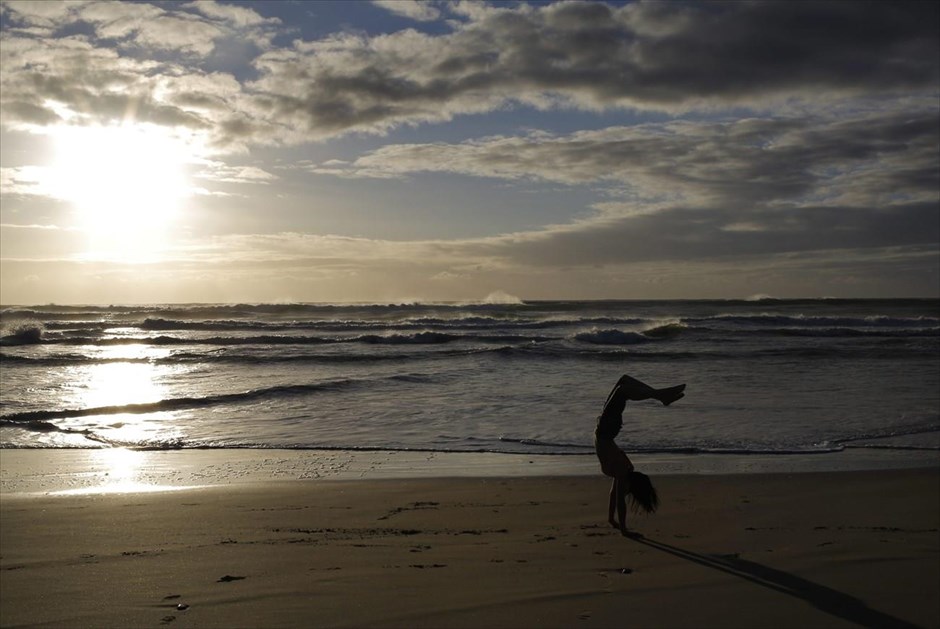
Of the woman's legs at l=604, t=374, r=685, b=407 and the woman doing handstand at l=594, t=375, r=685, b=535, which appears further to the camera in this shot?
the woman doing handstand at l=594, t=375, r=685, b=535

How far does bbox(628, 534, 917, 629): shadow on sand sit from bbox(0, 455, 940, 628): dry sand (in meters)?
0.02

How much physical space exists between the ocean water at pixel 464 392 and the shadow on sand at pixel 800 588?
491 centimetres

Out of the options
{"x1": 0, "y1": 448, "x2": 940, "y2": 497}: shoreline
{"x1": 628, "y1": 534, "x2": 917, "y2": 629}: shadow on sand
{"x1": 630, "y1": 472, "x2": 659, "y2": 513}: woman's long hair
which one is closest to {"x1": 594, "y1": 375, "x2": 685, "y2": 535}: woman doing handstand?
{"x1": 630, "y1": 472, "x2": 659, "y2": 513}: woman's long hair

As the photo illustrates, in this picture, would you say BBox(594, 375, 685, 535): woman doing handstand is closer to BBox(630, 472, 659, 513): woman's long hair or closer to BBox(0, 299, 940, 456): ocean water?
BBox(630, 472, 659, 513): woman's long hair

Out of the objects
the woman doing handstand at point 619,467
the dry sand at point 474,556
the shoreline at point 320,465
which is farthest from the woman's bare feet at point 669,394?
the shoreline at point 320,465

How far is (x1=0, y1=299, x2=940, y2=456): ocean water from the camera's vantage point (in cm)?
1162

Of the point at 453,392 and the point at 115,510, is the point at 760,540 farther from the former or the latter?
the point at 453,392

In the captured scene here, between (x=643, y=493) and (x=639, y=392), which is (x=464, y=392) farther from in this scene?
(x=639, y=392)

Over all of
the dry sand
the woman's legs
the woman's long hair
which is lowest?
the dry sand

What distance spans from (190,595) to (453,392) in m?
11.9

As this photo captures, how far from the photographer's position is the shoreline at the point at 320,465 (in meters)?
8.92

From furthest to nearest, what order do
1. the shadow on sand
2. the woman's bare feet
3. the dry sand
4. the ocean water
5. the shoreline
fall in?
the ocean water, the shoreline, the woman's bare feet, the dry sand, the shadow on sand

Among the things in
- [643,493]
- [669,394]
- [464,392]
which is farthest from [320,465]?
[464,392]

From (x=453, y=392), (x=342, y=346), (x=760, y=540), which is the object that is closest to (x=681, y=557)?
(x=760, y=540)
